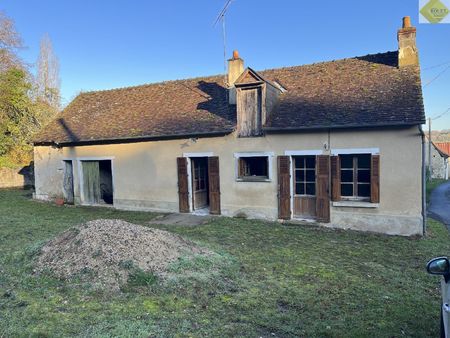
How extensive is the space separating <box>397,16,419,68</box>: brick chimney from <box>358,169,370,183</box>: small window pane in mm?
4225

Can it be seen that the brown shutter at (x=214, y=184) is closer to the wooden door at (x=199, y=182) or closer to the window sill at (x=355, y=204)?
the wooden door at (x=199, y=182)

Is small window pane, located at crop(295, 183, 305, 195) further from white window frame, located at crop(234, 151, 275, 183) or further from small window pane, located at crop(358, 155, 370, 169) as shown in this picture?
small window pane, located at crop(358, 155, 370, 169)

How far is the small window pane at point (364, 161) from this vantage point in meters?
10.5

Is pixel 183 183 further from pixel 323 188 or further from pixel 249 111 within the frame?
pixel 323 188

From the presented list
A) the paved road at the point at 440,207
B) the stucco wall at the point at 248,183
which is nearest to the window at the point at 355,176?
the stucco wall at the point at 248,183

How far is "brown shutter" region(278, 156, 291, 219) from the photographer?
1141 centimetres

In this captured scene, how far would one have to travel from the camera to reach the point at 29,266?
21.0 feet

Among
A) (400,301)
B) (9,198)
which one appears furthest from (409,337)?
(9,198)

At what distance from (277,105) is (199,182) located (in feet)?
14.3

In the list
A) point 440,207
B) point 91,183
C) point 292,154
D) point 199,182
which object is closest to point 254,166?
point 292,154

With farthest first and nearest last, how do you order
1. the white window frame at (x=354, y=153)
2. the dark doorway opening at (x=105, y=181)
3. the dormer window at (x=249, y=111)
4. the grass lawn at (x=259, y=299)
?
the dark doorway opening at (x=105, y=181) → the dormer window at (x=249, y=111) → the white window frame at (x=354, y=153) → the grass lawn at (x=259, y=299)

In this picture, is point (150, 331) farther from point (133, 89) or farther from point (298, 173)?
point (133, 89)

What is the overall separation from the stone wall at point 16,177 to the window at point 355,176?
72.2 ft

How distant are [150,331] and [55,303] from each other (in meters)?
1.78
